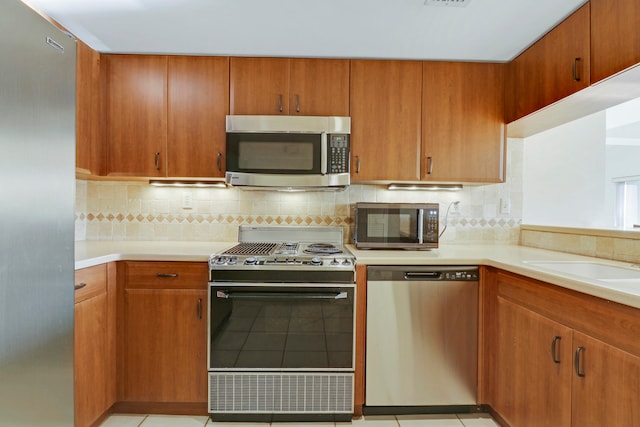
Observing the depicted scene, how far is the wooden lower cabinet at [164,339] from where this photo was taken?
6.29 ft

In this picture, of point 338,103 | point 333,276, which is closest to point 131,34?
point 338,103

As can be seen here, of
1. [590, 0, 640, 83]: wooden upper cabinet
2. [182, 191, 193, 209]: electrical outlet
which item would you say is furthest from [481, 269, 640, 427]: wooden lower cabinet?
[182, 191, 193, 209]: electrical outlet

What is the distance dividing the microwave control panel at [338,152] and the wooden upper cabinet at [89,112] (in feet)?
4.72

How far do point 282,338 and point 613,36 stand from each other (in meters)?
2.04

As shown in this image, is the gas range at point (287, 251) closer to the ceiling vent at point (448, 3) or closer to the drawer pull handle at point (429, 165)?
the drawer pull handle at point (429, 165)

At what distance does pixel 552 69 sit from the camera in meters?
1.82

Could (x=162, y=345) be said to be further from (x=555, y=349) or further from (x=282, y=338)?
(x=555, y=349)

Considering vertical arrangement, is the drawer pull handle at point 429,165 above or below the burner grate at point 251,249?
above

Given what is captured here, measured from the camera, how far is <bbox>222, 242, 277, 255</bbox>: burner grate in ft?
6.56

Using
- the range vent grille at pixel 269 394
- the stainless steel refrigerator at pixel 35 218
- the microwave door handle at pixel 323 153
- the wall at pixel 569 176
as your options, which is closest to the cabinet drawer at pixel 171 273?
the range vent grille at pixel 269 394

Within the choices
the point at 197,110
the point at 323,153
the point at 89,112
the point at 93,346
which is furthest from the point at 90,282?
the point at 323,153

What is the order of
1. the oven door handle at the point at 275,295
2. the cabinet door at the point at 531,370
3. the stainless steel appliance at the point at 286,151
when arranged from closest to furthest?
the cabinet door at the point at 531,370 < the oven door handle at the point at 275,295 < the stainless steel appliance at the point at 286,151

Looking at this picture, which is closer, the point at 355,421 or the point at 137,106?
the point at 355,421

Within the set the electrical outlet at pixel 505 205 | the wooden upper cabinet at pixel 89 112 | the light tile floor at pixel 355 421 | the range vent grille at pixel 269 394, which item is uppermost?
the wooden upper cabinet at pixel 89 112
